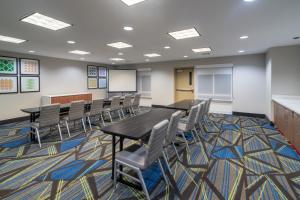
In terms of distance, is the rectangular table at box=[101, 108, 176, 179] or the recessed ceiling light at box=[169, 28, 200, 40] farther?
the recessed ceiling light at box=[169, 28, 200, 40]

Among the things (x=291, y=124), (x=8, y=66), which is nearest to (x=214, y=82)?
(x=291, y=124)

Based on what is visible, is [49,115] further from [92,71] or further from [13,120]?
[92,71]

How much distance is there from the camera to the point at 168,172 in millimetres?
2490

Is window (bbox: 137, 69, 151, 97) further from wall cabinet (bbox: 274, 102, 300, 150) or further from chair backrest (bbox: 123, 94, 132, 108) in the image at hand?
wall cabinet (bbox: 274, 102, 300, 150)

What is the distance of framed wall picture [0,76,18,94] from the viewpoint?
5343 millimetres

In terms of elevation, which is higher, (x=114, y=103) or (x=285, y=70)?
(x=285, y=70)

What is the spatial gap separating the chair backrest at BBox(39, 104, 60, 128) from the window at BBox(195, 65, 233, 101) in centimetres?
585

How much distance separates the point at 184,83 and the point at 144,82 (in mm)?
2385

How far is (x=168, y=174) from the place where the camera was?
2438 mm

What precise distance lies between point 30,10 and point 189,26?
266 cm

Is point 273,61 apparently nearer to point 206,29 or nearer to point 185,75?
point 206,29

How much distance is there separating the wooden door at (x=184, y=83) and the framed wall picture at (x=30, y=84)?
20.2ft

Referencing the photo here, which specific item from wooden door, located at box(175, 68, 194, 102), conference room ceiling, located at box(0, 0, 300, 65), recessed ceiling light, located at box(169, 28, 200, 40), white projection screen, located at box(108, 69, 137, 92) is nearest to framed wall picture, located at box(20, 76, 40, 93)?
conference room ceiling, located at box(0, 0, 300, 65)

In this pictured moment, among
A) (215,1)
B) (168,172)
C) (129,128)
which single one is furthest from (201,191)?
(215,1)
